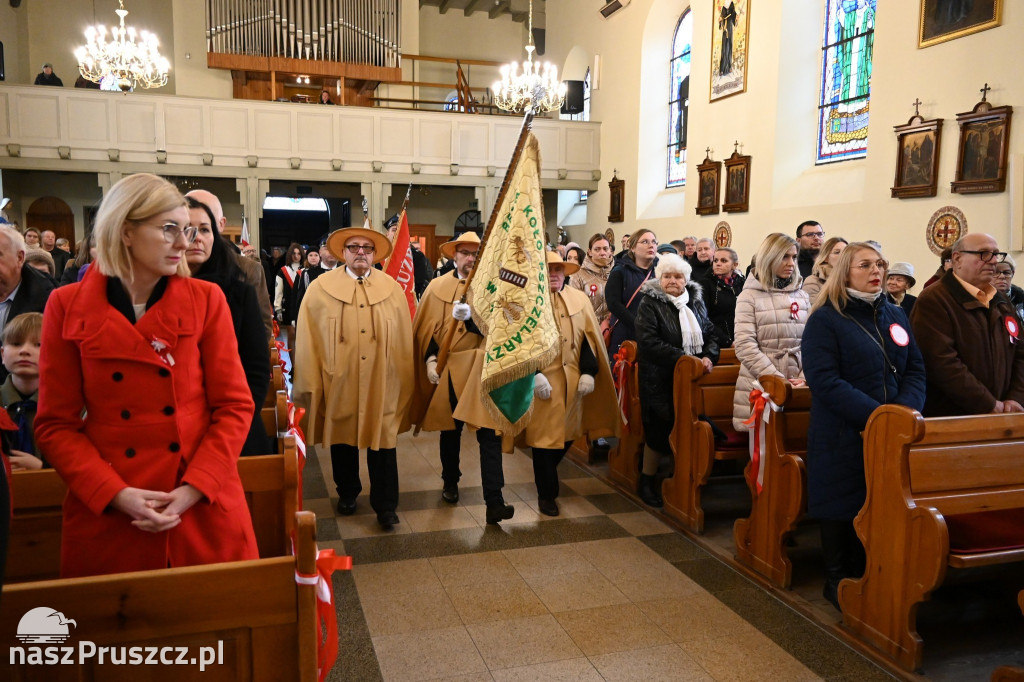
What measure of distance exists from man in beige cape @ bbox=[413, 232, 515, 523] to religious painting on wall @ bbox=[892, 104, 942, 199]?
5666 millimetres

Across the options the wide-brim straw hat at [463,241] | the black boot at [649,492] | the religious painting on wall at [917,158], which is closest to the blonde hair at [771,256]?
the black boot at [649,492]

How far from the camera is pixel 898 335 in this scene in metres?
3.41

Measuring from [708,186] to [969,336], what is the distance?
905 cm

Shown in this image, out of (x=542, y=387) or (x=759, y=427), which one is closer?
(x=759, y=427)

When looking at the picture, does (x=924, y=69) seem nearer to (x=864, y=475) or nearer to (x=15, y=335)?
(x=864, y=475)

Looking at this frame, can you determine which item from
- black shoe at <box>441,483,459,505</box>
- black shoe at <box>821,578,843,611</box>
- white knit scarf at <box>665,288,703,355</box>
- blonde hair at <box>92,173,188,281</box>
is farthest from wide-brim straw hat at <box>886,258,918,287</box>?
blonde hair at <box>92,173,188,281</box>

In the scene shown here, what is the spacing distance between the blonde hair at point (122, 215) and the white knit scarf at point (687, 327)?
3.44 meters

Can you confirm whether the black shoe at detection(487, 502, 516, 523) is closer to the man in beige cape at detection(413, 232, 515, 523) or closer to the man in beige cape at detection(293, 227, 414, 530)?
the man in beige cape at detection(413, 232, 515, 523)

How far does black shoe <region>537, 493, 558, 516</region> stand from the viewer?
4639mm

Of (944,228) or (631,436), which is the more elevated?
(944,228)

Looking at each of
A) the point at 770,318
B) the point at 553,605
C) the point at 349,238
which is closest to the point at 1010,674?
the point at 553,605

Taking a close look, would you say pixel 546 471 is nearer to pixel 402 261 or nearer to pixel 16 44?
pixel 402 261

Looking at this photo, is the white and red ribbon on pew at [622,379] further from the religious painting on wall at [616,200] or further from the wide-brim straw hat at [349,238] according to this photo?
the religious painting on wall at [616,200]

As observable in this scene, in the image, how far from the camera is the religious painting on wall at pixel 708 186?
12.1 meters
